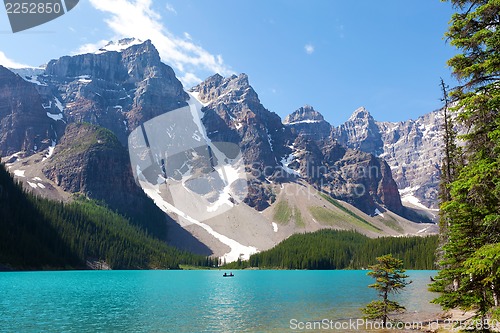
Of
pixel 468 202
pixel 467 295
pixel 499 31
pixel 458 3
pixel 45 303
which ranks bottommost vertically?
pixel 45 303

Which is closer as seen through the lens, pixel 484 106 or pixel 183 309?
pixel 484 106

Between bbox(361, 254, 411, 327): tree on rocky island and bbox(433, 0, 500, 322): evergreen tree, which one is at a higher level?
bbox(433, 0, 500, 322): evergreen tree

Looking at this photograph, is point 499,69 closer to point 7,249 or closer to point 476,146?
point 476,146

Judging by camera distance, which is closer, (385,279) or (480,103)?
(480,103)

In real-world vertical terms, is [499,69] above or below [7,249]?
above

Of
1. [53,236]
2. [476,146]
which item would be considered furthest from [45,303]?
[53,236]

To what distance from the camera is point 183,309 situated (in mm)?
51656

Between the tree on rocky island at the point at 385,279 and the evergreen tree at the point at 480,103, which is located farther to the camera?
the tree on rocky island at the point at 385,279

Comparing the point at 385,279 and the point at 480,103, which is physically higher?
the point at 480,103

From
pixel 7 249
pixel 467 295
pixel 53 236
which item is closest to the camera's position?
pixel 467 295

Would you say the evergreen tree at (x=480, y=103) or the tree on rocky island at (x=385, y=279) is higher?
the evergreen tree at (x=480, y=103)

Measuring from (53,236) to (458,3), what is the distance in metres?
201

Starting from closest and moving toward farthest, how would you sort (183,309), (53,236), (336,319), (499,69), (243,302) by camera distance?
(499,69), (336,319), (183,309), (243,302), (53,236)

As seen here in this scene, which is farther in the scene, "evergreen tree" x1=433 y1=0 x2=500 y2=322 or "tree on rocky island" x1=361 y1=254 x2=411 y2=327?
"tree on rocky island" x1=361 y1=254 x2=411 y2=327
